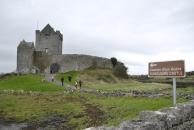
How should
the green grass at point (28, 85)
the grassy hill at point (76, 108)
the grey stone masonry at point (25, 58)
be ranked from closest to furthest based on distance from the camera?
the grassy hill at point (76, 108) < the green grass at point (28, 85) < the grey stone masonry at point (25, 58)

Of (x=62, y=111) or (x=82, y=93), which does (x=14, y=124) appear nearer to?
(x=62, y=111)

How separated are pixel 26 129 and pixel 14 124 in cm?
273

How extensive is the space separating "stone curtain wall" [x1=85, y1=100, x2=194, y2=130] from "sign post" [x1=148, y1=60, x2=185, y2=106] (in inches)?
151

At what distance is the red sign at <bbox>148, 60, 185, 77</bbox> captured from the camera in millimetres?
14719

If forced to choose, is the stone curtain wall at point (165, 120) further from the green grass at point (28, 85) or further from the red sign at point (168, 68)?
the green grass at point (28, 85)

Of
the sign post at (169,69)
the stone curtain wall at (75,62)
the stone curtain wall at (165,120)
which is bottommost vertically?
the stone curtain wall at (165,120)

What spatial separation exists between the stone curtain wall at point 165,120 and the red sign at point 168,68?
384cm

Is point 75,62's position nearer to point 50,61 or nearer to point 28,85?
point 50,61

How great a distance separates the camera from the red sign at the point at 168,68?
14719 mm

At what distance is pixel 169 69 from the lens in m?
15.1

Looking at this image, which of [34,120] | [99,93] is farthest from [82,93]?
[34,120]

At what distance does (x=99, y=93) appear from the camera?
39719mm

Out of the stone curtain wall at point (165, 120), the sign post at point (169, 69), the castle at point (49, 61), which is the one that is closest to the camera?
the stone curtain wall at point (165, 120)

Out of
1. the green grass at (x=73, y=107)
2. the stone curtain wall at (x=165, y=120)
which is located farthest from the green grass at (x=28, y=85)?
the stone curtain wall at (x=165, y=120)
